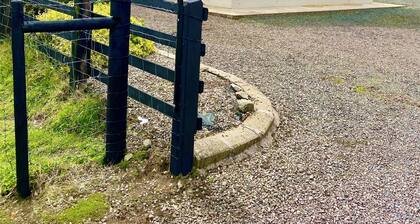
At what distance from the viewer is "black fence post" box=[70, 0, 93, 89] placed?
4512 mm

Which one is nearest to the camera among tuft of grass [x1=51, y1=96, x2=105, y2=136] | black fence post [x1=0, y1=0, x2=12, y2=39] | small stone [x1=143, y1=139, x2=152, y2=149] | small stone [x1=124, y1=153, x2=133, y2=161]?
small stone [x1=124, y1=153, x2=133, y2=161]

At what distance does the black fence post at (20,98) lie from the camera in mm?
2836

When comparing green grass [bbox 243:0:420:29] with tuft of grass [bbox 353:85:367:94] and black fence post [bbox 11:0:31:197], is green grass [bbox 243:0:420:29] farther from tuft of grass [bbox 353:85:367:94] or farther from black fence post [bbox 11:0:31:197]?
black fence post [bbox 11:0:31:197]

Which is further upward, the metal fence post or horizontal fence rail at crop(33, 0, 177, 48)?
horizontal fence rail at crop(33, 0, 177, 48)

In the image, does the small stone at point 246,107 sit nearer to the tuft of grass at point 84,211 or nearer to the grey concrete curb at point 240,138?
the grey concrete curb at point 240,138

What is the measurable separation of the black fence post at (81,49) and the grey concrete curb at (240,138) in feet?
4.88

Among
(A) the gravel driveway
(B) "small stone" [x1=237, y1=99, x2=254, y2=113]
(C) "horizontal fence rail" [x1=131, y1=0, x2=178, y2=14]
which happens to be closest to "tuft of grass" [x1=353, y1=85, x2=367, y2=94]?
(A) the gravel driveway

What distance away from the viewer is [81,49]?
15.2ft

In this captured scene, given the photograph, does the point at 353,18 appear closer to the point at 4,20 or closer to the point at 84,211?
the point at 4,20

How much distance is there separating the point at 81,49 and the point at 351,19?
354 inches

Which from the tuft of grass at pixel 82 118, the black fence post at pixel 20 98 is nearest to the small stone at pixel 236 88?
the tuft of grass at pixel 82 118

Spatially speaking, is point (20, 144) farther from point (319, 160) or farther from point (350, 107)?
point (350, 107)

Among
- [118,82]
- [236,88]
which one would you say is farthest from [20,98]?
[236,88]

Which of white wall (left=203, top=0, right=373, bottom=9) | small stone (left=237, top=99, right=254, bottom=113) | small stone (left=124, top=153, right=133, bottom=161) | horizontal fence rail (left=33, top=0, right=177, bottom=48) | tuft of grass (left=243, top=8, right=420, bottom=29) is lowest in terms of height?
small stone (left=124, top=153, right=133, bottom=161)
